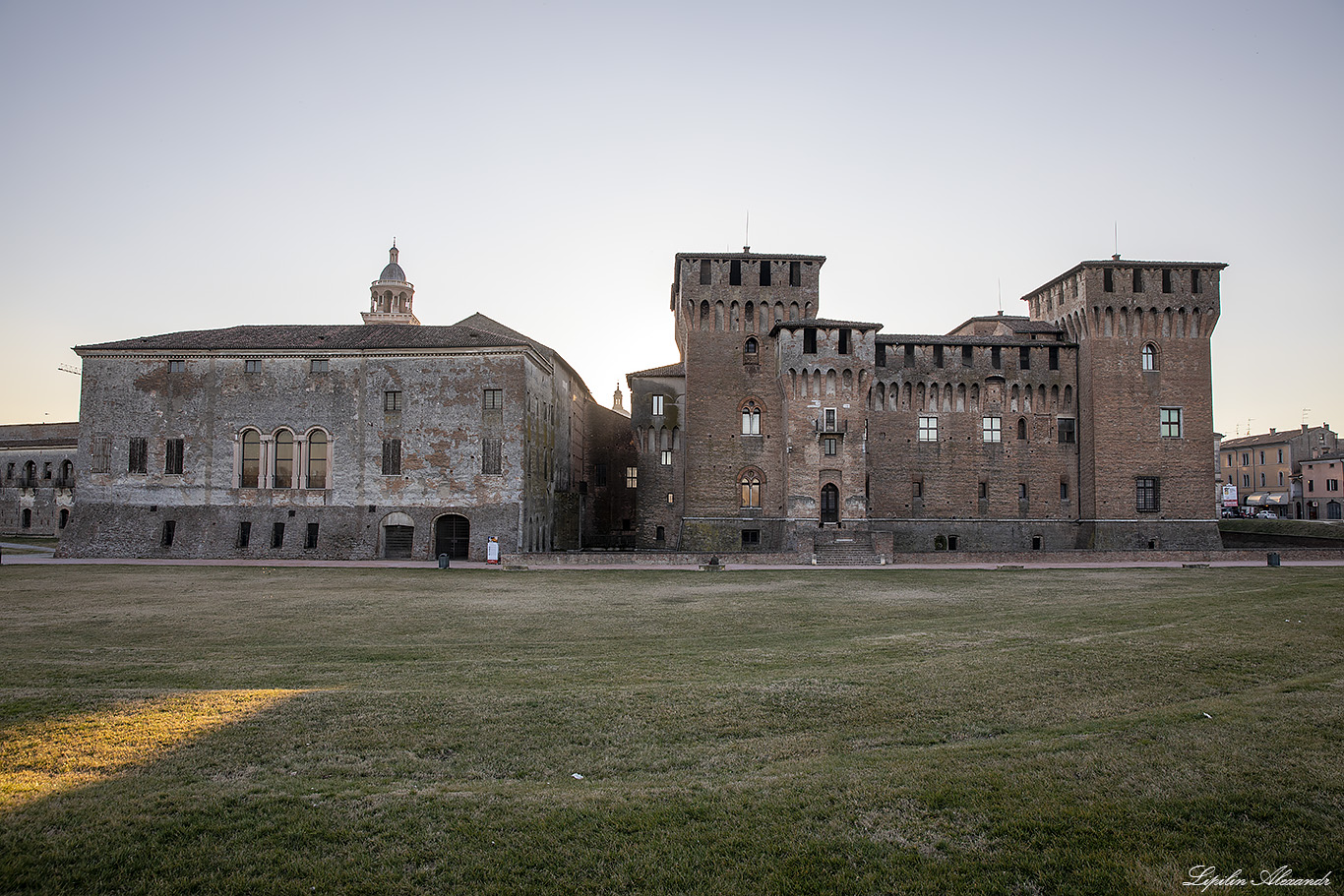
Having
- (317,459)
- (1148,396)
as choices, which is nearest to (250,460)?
(317,459)

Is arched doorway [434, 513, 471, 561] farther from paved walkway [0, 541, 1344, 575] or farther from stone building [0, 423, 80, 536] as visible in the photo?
stone building [0, 423, 80, 536]

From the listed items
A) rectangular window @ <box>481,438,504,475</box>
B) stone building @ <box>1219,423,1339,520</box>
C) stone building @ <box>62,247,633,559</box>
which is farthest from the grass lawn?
stone building @ <box>1219,423,1339,520</box>

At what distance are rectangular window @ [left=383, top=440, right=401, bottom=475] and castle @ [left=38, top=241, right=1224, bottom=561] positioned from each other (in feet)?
0.38

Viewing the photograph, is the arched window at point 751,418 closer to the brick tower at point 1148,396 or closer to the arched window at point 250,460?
the brick tower at point 1148,396

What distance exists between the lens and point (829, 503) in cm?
4234

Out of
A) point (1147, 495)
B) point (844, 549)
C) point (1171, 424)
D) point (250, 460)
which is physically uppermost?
point (1171, 424)

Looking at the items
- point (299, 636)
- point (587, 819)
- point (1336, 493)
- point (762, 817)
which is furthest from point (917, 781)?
point (1336, 493)

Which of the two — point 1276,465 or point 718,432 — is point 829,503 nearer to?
point 718,432

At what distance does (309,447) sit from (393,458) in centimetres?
499

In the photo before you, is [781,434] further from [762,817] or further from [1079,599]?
[762,817]

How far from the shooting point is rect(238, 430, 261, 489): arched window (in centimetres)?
4012

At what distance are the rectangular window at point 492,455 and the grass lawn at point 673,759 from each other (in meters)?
22.6

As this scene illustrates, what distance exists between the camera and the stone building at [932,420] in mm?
42250

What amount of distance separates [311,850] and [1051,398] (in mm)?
47531
